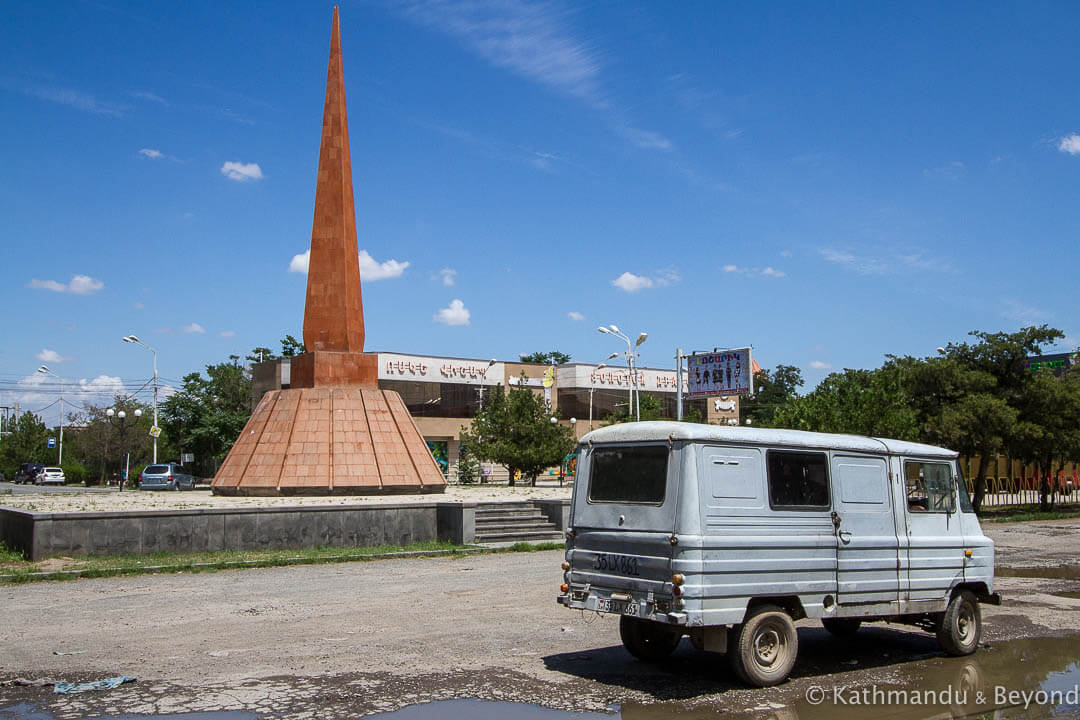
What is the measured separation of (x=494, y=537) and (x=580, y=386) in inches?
1823

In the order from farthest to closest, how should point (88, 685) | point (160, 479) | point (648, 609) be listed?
point (160, 479)
point (88, 685)
point (648, 609)

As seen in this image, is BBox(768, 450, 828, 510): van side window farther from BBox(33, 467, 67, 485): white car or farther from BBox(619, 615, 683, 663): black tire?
BBox(33, 467, 67, 485): white car

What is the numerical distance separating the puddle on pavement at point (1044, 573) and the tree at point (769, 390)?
70.0 m

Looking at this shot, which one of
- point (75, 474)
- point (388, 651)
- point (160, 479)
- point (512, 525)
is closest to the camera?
point (388, 651)

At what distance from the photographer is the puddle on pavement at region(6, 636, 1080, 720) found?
6652 millimetres

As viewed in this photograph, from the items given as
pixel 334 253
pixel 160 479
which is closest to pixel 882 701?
pixel 334 253

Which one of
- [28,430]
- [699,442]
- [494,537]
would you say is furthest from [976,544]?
[28,430]

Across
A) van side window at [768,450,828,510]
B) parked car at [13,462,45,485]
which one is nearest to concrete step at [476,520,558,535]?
van side window at [768,450,828,510]

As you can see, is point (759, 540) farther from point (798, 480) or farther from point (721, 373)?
point (721, 373)

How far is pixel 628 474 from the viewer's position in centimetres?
792

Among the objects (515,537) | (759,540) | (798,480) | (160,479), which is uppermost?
(798,480)

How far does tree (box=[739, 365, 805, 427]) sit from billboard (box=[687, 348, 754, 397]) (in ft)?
166

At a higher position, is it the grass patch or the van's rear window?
the van's rear window

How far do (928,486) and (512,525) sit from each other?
1386 cm
